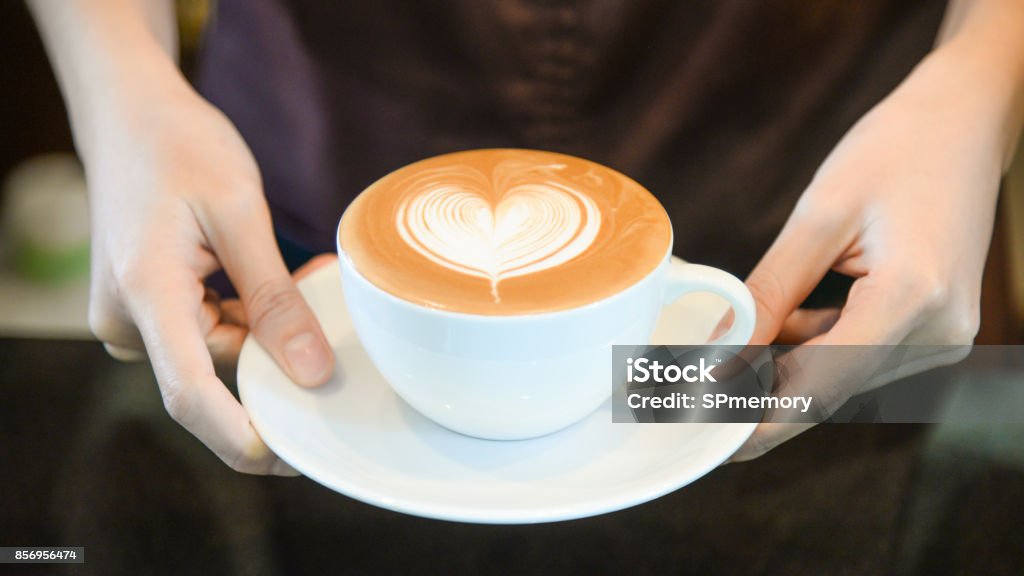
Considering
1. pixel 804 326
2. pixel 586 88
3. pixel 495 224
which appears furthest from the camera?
pixel 586 88

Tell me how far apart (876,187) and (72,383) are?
2.83ft

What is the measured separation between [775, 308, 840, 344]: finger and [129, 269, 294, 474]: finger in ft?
1.69

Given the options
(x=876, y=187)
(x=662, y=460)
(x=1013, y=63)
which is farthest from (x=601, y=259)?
(x=1013, y=63)

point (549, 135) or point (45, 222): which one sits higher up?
point (549, 135)

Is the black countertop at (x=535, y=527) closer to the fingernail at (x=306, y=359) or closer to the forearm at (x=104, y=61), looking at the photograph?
the fingernail at (x=306, y=359)

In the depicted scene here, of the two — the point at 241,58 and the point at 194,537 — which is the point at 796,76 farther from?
the point at 194,537

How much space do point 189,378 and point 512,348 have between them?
0.27m

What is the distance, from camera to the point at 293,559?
0.77 meters

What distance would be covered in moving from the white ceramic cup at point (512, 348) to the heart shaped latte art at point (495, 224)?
4 centimetres

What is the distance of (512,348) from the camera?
0.59 meters

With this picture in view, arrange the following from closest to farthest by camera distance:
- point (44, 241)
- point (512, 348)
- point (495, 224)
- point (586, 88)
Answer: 1. point (512, 348)
2. point (495, 224)
3. point (586, 88)
4. point (44, 241)

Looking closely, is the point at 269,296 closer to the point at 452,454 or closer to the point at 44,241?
the point at 452,454

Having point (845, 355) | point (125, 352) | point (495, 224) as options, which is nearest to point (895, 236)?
point (845, 355)

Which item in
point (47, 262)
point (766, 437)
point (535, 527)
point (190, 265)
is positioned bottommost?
point (47, 262)
